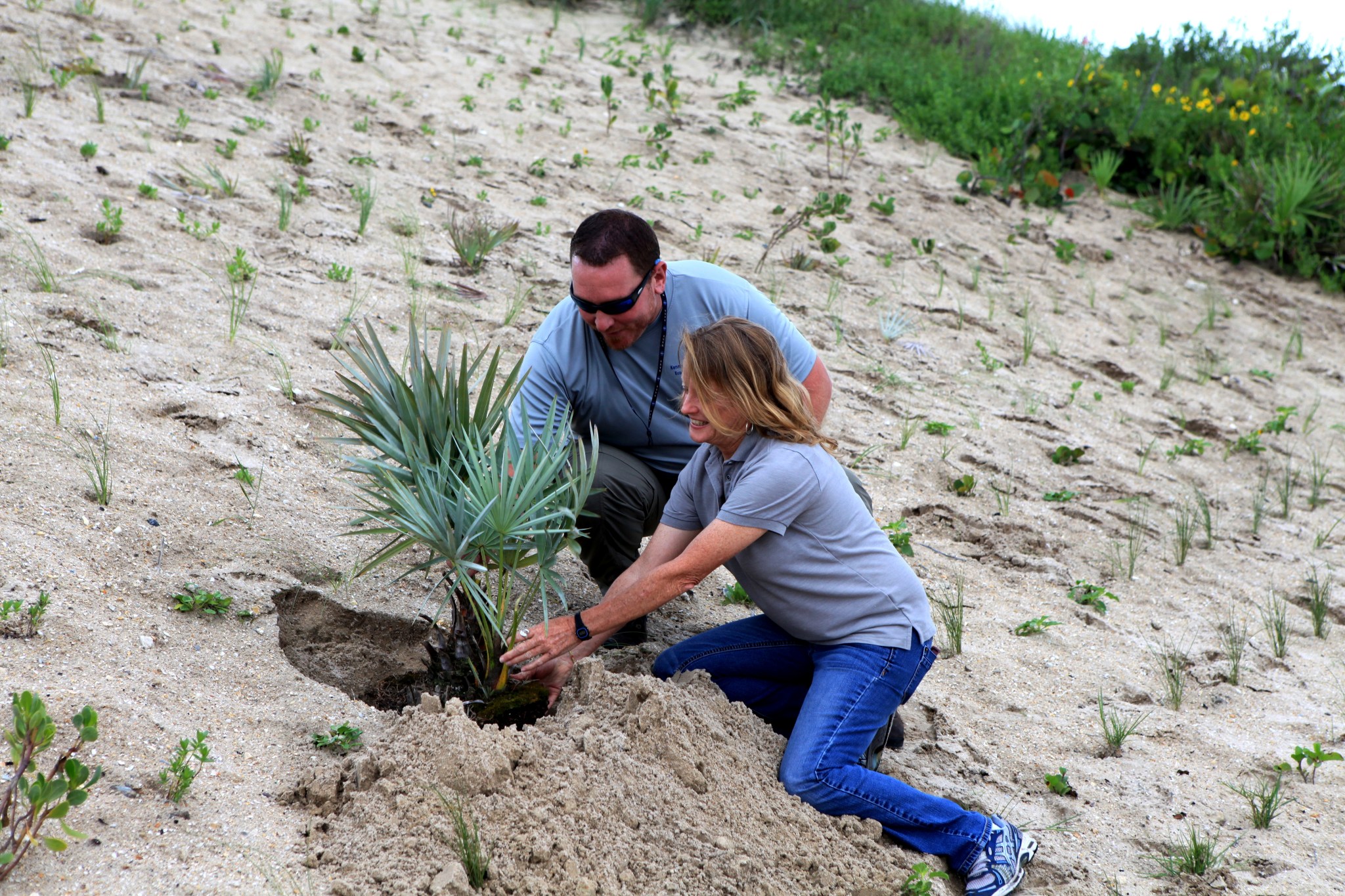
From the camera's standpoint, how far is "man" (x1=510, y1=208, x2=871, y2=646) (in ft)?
11.1

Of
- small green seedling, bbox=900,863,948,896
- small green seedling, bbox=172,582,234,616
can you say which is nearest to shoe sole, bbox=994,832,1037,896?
small green seedling, bbox=900,863,948,896

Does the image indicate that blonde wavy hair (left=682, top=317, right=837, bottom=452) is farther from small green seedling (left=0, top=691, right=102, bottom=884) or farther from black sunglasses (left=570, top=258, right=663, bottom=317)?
small green seedling (left=0, top=691, right=102, bottom=884)

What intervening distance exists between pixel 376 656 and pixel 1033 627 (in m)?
2.25

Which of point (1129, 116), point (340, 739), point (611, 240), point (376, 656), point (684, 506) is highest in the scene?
point (1129, 116)

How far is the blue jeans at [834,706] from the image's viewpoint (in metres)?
2.65

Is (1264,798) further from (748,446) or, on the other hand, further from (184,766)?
(184,766)

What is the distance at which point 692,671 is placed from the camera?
300 centimetres

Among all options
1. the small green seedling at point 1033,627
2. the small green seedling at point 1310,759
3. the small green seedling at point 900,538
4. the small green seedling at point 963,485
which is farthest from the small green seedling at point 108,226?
the small green seedling at point 1310,759

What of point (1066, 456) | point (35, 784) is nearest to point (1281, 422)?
point (1066, 456)

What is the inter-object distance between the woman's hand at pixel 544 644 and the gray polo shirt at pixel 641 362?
86 cm

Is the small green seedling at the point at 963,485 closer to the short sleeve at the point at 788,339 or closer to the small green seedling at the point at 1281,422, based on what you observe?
the short sleeve at the point at 788,339

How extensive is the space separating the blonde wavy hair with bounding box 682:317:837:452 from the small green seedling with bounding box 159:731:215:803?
1412 millimetres

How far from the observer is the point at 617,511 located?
344cm

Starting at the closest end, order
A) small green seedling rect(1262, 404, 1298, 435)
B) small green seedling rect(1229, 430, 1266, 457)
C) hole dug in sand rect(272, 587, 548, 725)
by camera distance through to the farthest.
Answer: hole dug in sand rect(272, 587, 548, 725) → small green seedling rect(1229, 430, 1266, 457) → small green seedling rect(1262, 404, 1298, 435)
